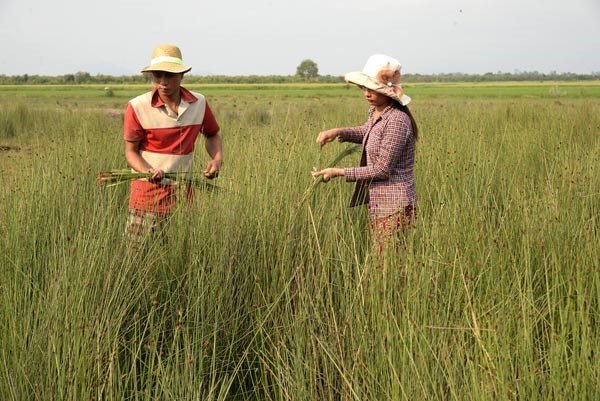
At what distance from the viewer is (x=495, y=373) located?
185cm

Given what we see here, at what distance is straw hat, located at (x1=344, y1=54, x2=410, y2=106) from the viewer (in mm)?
3045

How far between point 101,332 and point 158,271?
0.79m

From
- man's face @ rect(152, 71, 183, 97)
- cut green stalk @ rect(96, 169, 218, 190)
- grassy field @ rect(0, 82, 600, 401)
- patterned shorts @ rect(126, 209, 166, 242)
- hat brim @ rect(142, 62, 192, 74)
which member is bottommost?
grassy field @ rect(0, 82, 600, 401)

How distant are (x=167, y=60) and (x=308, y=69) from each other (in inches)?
4349

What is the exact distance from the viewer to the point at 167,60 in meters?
3.21

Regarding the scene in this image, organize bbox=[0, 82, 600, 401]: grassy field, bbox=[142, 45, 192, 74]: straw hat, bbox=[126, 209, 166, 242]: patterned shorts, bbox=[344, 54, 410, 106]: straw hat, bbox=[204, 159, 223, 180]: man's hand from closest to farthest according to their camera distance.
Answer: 1. bbox=[0, 82, 600, 401]: grassy field
2. bbox=[126, 209, 166, 242]: patterned shorts
3. bbox=[344, 54, 410, 106]: straw hat
4. bbox=[142, 45, 192, 74]: straw hat
5. bbox=[204, 159, 223, 180]: man's hand

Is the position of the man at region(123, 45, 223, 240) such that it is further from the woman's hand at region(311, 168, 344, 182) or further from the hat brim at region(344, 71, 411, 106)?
the hat brim at region(344, 71, 411, 106)

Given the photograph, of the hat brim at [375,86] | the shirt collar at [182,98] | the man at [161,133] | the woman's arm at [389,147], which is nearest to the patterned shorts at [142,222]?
the man at [161,133]

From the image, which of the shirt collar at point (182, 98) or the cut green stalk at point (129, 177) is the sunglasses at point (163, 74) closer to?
the shirt collar at point (182, 98)

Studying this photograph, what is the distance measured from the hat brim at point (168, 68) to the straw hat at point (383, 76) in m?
0.85

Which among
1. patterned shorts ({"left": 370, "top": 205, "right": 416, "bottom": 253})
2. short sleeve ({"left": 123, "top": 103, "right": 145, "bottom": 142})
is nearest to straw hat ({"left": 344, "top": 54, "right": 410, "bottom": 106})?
patterned shorts ({"left": 370, "top": 205, "right": 416, "bottom": 253})

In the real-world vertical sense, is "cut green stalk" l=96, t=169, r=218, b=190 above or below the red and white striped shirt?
below

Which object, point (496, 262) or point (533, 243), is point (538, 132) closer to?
point (533, 243)

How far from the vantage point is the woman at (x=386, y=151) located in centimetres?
304
